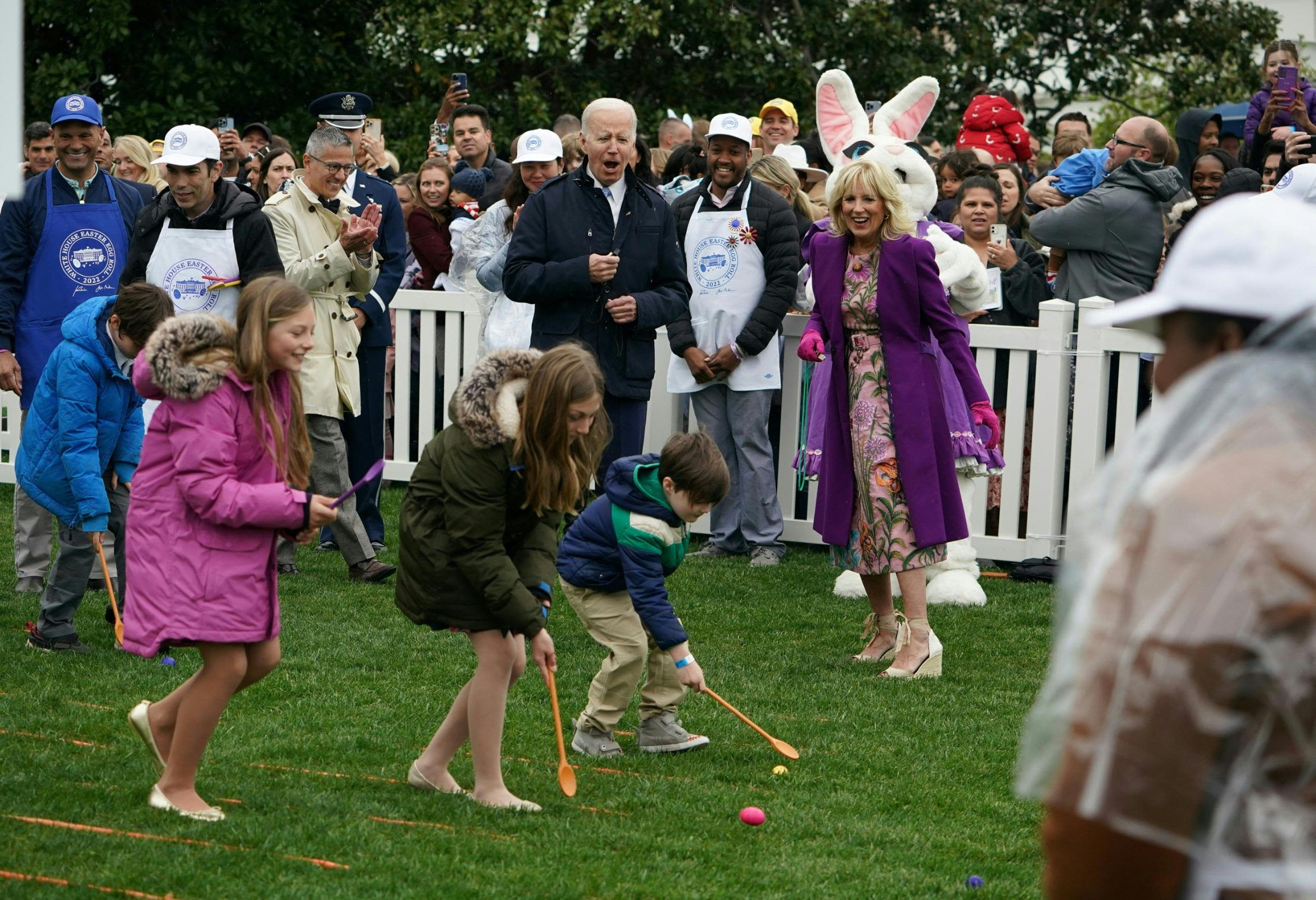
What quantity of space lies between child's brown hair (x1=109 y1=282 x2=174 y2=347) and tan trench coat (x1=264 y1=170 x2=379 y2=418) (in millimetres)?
1832

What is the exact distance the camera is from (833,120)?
845 cm

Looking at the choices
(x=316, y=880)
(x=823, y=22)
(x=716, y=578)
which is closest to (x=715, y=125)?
(x=716, y=578)

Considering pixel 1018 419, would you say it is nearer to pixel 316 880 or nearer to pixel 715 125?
pixel 715 125

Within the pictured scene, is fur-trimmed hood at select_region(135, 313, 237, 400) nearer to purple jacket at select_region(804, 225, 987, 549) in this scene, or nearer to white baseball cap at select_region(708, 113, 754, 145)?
purple jacket at select_region(804, 225, 987, 549)

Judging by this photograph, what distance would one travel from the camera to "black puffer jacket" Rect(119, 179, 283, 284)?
7555 mm

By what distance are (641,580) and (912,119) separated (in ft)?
12.9

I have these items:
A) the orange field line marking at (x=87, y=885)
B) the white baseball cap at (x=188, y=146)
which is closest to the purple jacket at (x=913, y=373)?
the white baseball cap at (x=188, y=146)

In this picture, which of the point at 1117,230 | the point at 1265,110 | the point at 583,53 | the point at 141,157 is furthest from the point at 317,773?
the point at 583,53

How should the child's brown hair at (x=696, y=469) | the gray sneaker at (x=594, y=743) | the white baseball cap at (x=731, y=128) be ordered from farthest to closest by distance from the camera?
the white baseball cap at (x=731, y=128), the gray sneaker at (x=594, y=743), the child's brown hair at (x=696, y=469)

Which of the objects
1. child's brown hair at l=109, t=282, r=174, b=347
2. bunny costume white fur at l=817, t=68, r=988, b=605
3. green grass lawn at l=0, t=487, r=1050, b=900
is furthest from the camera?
bunny costume white fur at l=817, t=68, r=988, b=605

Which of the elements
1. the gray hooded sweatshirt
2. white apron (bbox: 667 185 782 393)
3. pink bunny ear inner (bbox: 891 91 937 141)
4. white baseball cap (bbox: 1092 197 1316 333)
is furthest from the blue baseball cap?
white baseball cap (bbox: 1092 197 1316 333)

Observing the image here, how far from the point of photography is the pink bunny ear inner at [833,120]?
841 centimetres

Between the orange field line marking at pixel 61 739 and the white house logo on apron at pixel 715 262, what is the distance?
14.8 feet

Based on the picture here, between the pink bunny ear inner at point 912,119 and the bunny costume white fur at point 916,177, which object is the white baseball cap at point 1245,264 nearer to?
the bunny costume white fur at point 916,177
